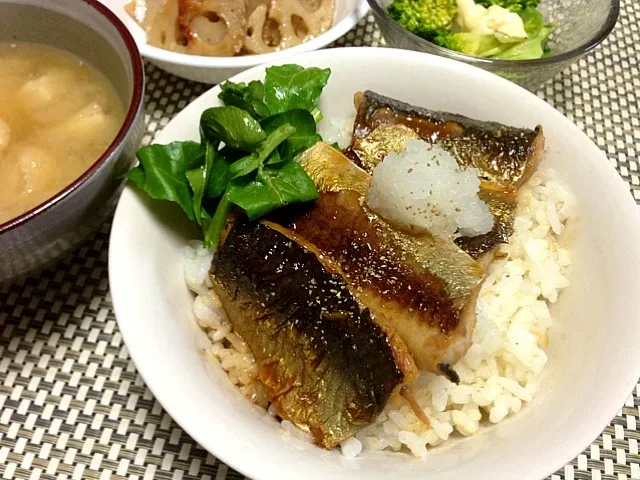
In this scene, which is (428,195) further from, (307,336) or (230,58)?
(230,58)

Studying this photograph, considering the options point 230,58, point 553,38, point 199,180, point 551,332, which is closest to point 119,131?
point 199,180

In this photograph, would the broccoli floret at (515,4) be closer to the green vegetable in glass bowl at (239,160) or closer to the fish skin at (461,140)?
the fish skin at (461,140)

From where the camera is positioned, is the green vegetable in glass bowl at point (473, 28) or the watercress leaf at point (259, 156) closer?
the watercress leaf at point (259, 156)

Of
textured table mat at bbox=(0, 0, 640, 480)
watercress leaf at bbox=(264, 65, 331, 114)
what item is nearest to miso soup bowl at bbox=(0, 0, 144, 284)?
textured table mat at bbox=(0, 0, 640, 480)

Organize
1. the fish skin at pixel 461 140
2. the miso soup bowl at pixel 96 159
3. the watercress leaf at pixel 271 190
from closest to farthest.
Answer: the miso soup bowl at pixel 96 159, the watercress leaf at pixel 271 190, the fish skin at pixel 461 140

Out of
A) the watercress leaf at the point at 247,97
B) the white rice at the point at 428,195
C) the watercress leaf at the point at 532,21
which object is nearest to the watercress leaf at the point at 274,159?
the watercress leaf at the point at 247,97

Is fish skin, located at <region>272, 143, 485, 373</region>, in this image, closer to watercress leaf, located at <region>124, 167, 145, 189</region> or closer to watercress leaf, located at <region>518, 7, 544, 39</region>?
watercress leaf, located at <region>124, 167, 145, 189</region>

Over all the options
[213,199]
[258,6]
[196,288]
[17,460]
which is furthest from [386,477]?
[258,6]

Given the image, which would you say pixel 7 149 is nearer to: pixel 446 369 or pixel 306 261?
pixel 306 261
